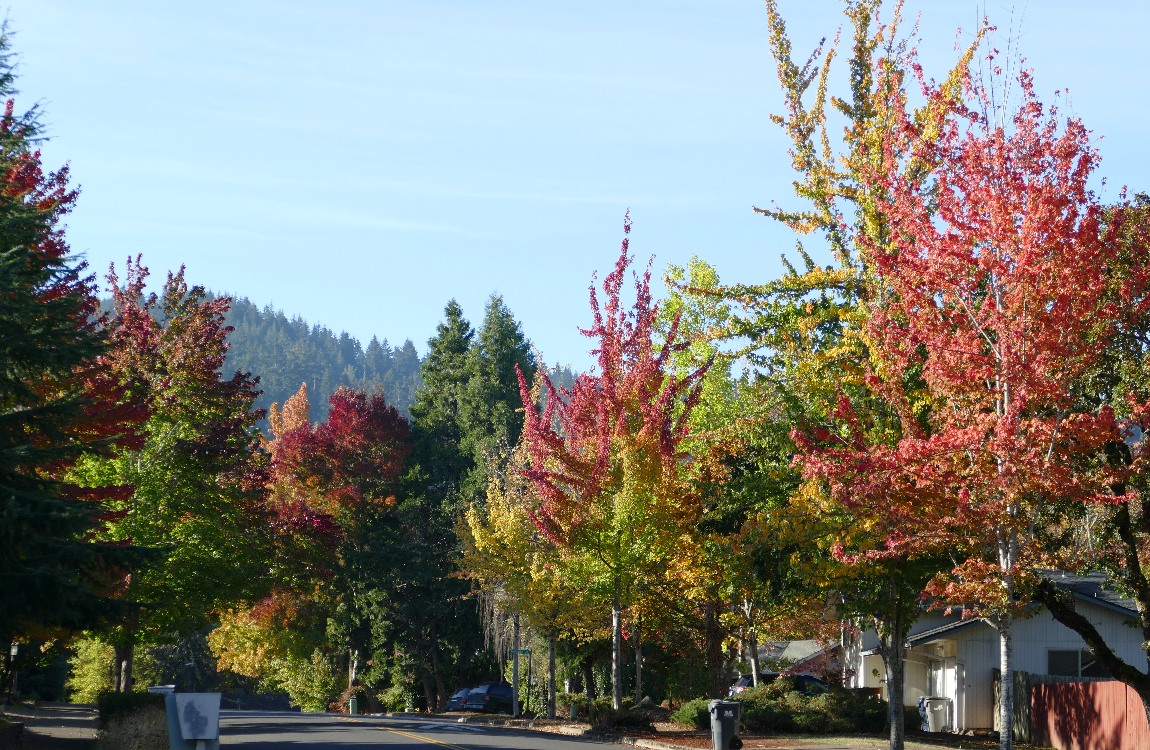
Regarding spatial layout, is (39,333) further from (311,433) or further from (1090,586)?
(311,433)

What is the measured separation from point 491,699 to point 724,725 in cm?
2759

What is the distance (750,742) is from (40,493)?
16.2 m

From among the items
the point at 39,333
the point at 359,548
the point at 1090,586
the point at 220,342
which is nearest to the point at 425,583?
the point at 359,548

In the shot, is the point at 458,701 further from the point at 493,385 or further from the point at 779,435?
the point at 779,435

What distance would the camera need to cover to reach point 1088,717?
28453 millimetres

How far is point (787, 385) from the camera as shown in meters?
23.9

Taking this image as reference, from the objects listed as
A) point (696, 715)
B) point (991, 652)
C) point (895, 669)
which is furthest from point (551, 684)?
point (895, 669)

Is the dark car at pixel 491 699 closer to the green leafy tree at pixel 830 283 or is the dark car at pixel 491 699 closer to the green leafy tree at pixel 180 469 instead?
the green leafy tree at pixel 180 469

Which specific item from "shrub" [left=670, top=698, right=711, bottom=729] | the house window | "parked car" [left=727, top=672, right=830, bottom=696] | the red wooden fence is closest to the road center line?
"shrub" [left=670, top=698, right=711, bottom=729]

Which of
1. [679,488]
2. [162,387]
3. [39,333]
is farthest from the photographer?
[162,387]

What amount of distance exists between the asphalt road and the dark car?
16.0m

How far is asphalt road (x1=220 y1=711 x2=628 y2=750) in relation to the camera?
80.8 ft

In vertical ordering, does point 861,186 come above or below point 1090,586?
above

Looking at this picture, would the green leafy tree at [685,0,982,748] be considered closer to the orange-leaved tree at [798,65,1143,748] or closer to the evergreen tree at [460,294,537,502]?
the orange-leaved tree at [798,65,1143,748]
